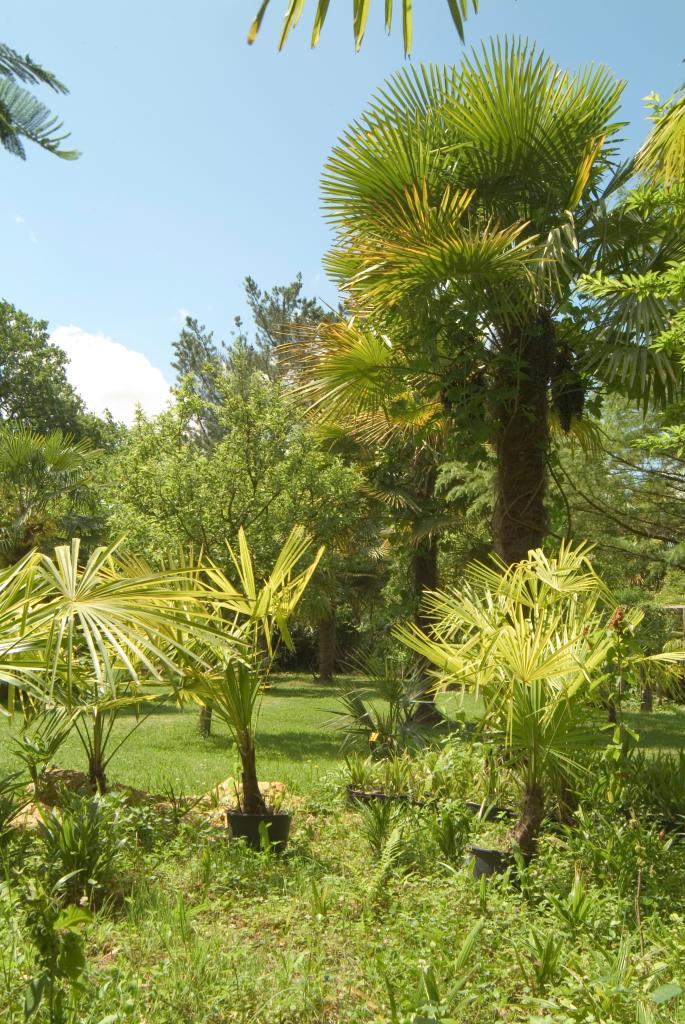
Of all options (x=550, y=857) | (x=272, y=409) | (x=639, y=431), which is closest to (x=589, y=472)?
(x=639, y=431)

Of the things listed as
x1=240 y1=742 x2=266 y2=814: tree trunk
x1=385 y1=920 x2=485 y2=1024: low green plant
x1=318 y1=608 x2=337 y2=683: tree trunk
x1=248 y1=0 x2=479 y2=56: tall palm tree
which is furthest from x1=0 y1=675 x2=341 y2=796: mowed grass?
x1=318 y1=608 x2=337 y2=683: tree trunk

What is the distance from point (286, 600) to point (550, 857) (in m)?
2.26

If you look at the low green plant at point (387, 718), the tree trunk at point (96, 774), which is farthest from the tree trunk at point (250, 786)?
the low green plant at point (387, 718)

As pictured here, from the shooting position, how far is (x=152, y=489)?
12898mm

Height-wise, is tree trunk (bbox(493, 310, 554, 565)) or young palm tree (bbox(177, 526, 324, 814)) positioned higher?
tree trunk (bbox(493, 310, 554, 565))

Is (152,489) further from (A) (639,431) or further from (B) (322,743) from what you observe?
(A) (639,431)

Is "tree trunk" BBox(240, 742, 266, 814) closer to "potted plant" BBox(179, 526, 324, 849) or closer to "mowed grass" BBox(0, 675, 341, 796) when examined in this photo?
"potted plant" BBox(179, 526, 324, 849)

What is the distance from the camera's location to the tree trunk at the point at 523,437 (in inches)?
258

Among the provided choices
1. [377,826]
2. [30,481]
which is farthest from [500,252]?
[30,481]

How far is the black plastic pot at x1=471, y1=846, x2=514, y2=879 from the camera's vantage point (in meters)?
4.23

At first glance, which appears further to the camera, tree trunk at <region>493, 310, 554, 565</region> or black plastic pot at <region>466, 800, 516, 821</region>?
tree trunk at <region>493, 310, 554, 565</region>

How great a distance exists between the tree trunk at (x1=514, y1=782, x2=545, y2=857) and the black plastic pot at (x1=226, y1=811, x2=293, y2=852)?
158cm

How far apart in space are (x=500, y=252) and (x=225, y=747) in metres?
8.62

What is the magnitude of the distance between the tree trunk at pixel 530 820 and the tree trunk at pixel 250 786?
1740 mm
